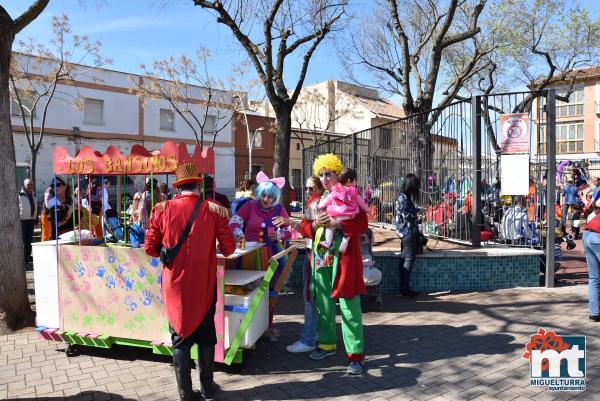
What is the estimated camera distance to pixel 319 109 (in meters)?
38.1

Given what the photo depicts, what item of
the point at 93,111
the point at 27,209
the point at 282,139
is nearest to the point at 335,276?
the point at 282,139

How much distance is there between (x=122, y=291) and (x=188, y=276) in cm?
124

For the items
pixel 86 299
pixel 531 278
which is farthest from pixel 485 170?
pixel 86 299

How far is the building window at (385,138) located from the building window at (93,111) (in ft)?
66.3

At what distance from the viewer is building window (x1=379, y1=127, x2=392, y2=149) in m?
9.72

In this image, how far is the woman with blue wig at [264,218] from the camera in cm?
487

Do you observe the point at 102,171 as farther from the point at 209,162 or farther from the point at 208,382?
the point at 208,382

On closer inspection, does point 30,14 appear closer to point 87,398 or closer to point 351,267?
point 87,398

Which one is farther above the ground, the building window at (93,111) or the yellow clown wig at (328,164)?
the building window at (93,111)

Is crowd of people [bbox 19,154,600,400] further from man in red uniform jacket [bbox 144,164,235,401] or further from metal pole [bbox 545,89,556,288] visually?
metal pole [bbox 545,89,556,288]

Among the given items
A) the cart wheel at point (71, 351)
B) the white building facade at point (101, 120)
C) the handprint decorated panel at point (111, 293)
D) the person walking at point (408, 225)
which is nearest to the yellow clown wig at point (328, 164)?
the handprint decorated panel at point (111, 293)

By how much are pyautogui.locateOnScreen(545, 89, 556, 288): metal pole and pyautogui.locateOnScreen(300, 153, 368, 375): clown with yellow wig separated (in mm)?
3900

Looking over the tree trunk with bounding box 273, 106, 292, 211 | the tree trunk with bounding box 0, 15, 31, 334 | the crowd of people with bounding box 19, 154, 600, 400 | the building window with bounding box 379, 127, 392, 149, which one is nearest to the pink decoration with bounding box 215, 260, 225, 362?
the crowd of people with bounding box 19, 154, 600, 400

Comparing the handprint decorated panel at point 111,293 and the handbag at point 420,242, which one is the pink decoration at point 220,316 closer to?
the handprint decorated panel at point 111,293
